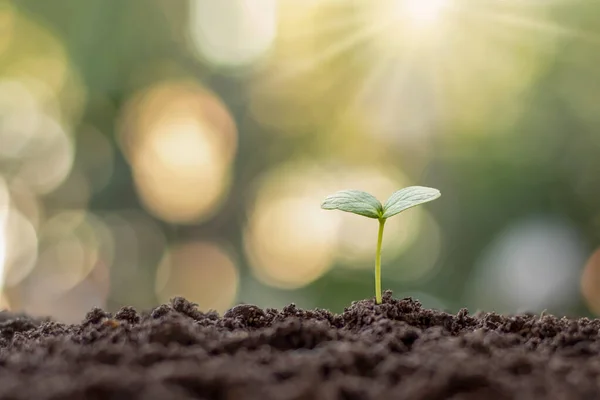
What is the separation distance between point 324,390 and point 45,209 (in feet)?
14.6

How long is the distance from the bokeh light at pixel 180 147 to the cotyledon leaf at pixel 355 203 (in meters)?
3.68

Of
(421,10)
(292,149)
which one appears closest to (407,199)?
(421,10)

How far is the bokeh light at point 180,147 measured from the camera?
4598mm

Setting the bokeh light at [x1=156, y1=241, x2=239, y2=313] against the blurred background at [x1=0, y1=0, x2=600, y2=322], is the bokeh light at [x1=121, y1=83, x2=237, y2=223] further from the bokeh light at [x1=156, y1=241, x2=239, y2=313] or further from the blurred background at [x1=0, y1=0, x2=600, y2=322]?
the bokeh light at [x1=156, y1=241, x2=239, y2=313]

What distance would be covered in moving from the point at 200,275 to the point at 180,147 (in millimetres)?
1006

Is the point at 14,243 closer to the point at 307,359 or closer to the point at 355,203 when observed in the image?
the point at 355,203

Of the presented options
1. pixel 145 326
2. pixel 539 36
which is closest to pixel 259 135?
pixel 539 36

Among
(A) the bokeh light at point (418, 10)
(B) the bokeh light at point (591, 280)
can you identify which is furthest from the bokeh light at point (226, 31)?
(B) the bokeh light at point (591, 280)

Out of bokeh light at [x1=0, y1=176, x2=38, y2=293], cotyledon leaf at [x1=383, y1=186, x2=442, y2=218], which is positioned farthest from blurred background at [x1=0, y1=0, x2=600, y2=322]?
cotyledon leaf at [x1=383, y1=186, x2=442, y2=218]

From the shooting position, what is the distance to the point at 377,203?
1.02 metres

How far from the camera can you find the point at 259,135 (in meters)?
4.75

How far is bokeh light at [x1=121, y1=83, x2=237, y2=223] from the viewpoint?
4.60m

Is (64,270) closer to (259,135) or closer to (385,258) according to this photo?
(259,135)

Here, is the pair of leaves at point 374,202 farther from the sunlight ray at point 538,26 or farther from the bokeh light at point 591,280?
the sunlight ray at point 538,26
